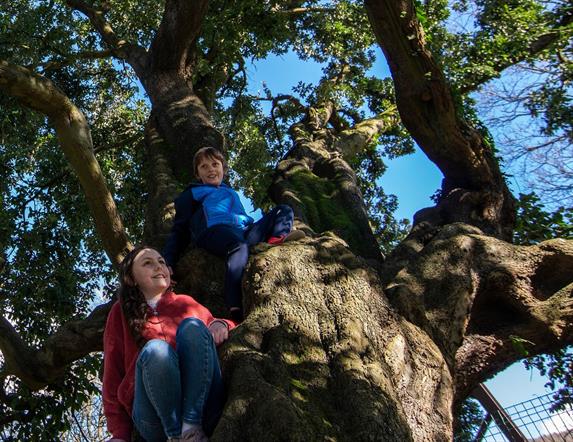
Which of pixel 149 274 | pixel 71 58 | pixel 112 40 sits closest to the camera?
pixel 149 274

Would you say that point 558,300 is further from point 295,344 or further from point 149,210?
point 149,210

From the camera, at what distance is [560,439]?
20.1 feet

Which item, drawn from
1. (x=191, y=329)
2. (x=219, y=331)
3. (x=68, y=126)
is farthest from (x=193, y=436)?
(x=68, y=126)

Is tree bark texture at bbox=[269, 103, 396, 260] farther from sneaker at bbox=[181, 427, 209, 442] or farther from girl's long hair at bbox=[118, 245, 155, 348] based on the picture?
sneaker at bbox=[181, 427, 209, 442]

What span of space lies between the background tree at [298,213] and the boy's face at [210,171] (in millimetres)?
626

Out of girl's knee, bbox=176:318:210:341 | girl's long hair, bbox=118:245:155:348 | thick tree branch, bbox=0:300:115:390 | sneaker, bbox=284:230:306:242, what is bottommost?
girl's knee, bbox=176:318:210:341

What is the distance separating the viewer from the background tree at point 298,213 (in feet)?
10.3

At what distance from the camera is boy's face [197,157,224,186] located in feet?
15.5

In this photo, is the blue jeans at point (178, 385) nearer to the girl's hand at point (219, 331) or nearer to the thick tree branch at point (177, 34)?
the girl's hand at point (219, 331)

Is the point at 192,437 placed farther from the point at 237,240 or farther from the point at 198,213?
the point at 198,213

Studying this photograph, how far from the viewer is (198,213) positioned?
4484 millimetres

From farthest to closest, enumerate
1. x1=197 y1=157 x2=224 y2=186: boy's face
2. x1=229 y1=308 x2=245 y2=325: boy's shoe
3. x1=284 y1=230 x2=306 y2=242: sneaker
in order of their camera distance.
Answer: x1=197 y1=157 x2=224 y2=186: boy's face < x1=284 y1=230 x2=306 y2=242: sneaker < x1=229 y1=308 x2=245 y2=325: boy's shoe

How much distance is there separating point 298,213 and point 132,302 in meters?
2.62

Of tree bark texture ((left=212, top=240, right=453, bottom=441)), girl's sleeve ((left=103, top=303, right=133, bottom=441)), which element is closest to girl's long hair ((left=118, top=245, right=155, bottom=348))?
girl's sleeve ((left=103, top=303, right=133, bottom=441))
